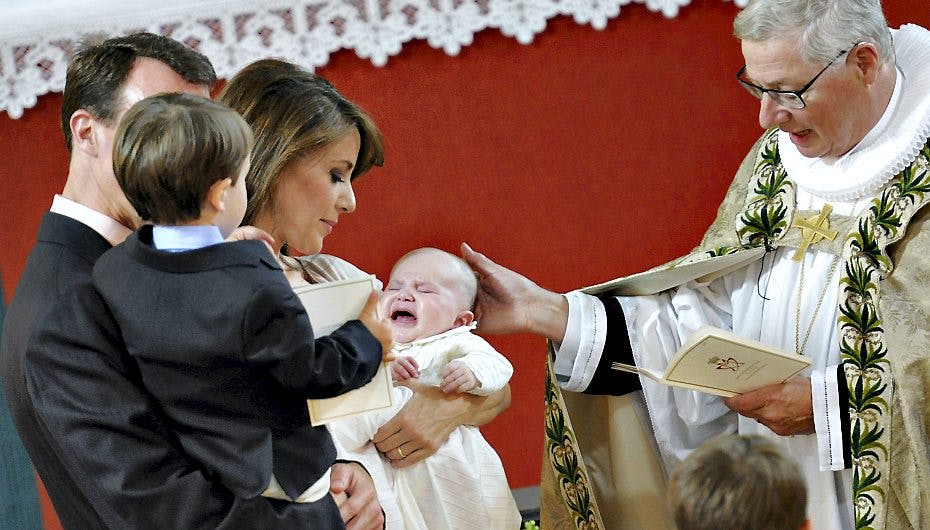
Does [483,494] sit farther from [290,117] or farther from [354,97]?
[354,97]

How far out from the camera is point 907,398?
2.71m

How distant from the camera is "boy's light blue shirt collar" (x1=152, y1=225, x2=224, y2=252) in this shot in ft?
6.18

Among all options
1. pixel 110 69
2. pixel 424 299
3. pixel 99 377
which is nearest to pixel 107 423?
pixel 99 377

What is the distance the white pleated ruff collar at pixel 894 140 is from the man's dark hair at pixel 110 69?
1.55 metres

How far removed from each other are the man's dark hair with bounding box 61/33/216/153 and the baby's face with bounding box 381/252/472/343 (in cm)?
81

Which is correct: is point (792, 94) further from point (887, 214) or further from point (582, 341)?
point (582, 341)

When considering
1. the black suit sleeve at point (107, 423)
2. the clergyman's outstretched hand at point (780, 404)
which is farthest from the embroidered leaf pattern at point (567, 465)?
the black suit sleeve at point (107, 423)

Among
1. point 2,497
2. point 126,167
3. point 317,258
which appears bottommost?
point 2,497

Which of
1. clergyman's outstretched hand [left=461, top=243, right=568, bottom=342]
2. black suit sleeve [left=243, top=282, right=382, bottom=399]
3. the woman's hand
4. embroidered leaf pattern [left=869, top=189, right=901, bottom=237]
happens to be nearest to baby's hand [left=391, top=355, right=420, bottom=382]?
the woman's hand

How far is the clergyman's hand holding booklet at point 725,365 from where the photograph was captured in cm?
256

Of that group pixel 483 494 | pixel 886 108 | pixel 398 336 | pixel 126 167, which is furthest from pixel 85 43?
pixel 886 108

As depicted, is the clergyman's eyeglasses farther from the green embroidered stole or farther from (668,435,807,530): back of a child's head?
(668,435,807,530): back of a child's head

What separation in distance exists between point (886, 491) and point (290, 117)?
1613mm

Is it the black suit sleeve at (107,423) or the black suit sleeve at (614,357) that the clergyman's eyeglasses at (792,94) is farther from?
the black suit sleeve at (107,423)
